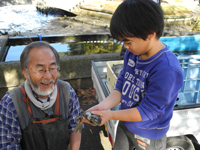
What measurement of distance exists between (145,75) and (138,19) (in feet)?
1.60

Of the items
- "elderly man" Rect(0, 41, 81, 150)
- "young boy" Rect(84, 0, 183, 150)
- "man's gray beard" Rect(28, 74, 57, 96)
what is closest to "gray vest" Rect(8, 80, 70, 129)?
"elderly man" Rect(0, 41, 81, 150)

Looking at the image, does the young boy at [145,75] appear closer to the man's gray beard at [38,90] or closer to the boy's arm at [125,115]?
the boy's arm at [125,115]

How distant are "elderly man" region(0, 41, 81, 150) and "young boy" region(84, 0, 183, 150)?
0.48 meters

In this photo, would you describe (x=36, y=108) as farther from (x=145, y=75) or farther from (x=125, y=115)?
(x=145, y=75)

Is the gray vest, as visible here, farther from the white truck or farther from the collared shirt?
the white truck

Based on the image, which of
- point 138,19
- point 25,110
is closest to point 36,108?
point 25,110

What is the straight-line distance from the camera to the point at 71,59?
4.99 meters

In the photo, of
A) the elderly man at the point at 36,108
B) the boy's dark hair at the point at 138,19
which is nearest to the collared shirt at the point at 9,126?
the elderly man at the point at 36,108

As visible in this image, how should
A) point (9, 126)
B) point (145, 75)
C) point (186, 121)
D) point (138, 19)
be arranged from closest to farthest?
point (138, 19) → point (145, 75) → point (9, 126) → point (186, 121)

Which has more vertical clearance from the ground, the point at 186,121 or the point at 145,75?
the point at 145,75

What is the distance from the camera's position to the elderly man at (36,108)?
166 centimetres

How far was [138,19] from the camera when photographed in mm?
1360

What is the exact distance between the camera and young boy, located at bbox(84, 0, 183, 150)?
4.55 ft

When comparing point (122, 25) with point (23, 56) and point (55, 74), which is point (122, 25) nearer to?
point (55, 74)
